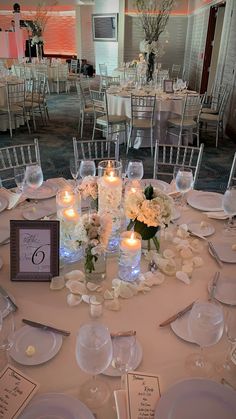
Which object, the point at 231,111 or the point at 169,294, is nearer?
the point at 169,294

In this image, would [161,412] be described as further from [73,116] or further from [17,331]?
[73,116]

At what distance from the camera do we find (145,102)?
16.5 feet

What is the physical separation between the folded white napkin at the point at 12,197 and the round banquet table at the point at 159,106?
144 inches

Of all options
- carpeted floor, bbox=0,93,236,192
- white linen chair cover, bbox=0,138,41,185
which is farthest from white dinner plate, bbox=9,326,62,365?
carpeted floor, bbox=0,93,236,192

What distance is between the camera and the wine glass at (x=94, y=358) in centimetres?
77

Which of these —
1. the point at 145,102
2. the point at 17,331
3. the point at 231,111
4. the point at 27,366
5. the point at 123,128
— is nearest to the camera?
the point at 27,366

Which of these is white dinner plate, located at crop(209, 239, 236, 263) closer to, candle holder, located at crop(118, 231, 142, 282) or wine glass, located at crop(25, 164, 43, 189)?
candle holder, located at crop(118, 231, 142, 282)

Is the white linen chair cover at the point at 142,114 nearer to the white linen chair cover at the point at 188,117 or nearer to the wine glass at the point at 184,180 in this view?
the white linen chair cover at the point at 188,117

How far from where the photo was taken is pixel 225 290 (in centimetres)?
119

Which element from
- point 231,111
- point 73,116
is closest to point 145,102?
point 231,111

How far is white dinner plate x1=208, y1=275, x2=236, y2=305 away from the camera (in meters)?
1.14

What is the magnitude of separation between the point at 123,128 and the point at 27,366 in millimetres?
4987

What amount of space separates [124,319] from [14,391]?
371 mm

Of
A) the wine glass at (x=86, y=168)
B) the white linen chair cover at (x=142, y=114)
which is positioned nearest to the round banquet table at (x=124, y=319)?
the wine glass at (x=86, y=168)
